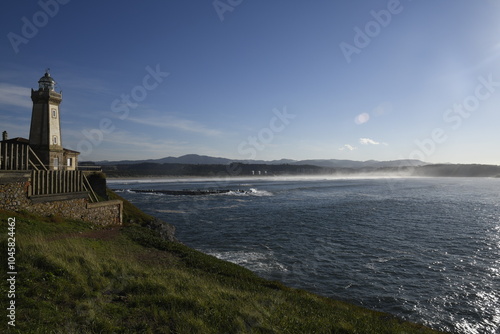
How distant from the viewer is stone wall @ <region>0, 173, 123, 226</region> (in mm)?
15867

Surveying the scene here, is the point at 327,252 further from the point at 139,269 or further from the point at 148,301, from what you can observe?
the point at 148,301

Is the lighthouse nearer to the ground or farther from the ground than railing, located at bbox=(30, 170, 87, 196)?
farther from the ground

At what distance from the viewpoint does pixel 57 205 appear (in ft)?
61.9

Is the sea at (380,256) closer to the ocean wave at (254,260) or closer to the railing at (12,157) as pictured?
the ocean wave at (254,260)

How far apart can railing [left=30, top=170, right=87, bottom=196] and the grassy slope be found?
12.6 feet

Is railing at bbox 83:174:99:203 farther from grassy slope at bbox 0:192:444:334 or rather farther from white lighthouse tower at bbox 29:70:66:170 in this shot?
grassy slope at bbox 0:192:444:334

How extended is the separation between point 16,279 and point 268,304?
7.84 m

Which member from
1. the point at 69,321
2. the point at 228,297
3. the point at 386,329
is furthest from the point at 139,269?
the point at 386,329

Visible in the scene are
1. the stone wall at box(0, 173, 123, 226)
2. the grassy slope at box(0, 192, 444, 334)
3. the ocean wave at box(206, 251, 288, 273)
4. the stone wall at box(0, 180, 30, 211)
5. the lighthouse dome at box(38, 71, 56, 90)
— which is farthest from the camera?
the lighthouse dome at box(38, 71, 56, 90)

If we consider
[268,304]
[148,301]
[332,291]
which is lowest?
[332,291]

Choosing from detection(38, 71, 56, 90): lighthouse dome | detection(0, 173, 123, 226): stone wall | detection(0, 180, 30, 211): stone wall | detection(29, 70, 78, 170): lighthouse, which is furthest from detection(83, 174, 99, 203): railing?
detection(38, 71, 56, 90): lighthouse dome

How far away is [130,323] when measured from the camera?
24.1 ft

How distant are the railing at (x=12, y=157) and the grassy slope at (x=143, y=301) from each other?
4.24 m

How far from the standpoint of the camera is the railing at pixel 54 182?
17.6 meters
